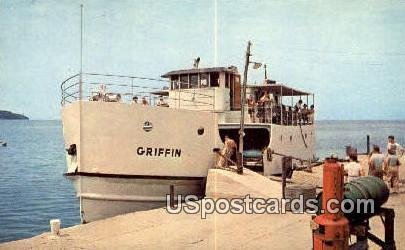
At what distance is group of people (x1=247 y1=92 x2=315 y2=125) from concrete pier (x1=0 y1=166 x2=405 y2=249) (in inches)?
329

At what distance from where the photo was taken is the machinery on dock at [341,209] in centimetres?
573

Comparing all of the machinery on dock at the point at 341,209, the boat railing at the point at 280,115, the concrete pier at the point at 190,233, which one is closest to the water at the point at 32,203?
the concrete pier at the point at 190,233

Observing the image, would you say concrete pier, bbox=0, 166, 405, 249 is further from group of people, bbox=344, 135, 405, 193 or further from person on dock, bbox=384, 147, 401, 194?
person on dock, bbox=384, 147, 401, 194

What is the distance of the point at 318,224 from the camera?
5832 millimetres

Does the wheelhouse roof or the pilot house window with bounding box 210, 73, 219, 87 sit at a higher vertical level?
the wheelhouse roof

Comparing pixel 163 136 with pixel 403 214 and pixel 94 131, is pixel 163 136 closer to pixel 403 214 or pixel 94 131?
pixel 94 131

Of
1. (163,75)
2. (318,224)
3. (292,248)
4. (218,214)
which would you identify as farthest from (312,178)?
(318,224)

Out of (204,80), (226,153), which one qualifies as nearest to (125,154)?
(226,153)

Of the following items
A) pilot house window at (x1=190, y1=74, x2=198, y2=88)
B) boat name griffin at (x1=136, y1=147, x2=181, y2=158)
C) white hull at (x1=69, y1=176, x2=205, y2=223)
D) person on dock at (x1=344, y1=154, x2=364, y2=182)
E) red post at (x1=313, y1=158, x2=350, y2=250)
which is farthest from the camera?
pilot house window at (x1=190, y1=74, x2=198, y2=88)

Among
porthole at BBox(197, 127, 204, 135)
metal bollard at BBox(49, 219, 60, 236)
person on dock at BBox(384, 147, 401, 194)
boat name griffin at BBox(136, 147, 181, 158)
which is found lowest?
metal bollard at BBox(49, 219, 60, 236)

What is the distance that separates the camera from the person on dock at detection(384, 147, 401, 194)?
14.1 m

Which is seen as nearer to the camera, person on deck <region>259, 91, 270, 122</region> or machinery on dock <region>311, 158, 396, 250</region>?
machinery on dock <region>311, 158, 396, 250</region>

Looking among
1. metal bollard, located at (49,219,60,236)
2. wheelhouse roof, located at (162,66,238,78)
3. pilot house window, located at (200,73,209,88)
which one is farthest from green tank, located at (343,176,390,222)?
pilot house window, located at (200,73,209,88)

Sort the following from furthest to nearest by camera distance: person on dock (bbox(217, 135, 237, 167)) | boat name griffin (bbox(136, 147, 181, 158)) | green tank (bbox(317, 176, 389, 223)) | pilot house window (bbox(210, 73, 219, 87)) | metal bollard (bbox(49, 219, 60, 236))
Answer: pilot house window (bbox(210, 73, 219, 87)) < person on dock (bbox(217, 135, 237, 167)) < boat name griffin (bbox(136, 147, 181, 158)) < metal bollard (bbox(49, 219, 60, 236)) < green tank (bbox(317, 176, 389, 223))
